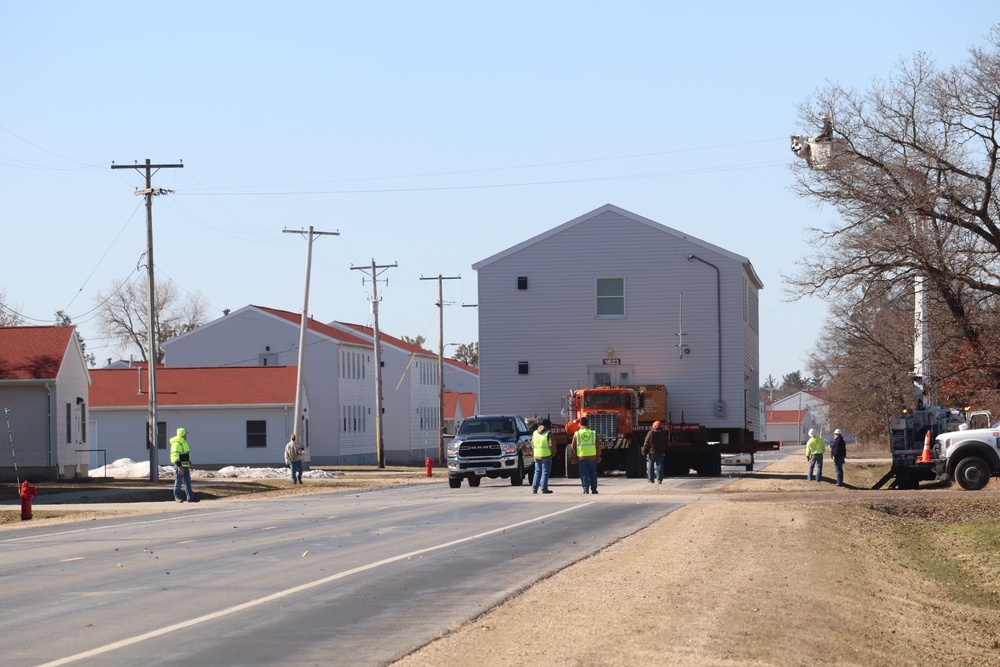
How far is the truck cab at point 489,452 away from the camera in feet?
122

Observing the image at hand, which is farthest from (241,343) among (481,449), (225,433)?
→ (481,449)

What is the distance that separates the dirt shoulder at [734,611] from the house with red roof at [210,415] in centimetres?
4861

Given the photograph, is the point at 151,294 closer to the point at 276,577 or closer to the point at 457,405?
the point at 276,577

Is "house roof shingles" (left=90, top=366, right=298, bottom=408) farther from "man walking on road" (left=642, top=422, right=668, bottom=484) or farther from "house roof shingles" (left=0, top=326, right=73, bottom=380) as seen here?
"man walking on road" (left=642, top=422, right=668, bottom=484)

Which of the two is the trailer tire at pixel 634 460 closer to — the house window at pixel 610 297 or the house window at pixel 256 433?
the house window at pixel 610 297

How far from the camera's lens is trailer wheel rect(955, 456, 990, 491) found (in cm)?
3262

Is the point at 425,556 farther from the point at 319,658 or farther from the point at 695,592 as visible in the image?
the point at 319,658

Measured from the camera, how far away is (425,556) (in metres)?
16.4

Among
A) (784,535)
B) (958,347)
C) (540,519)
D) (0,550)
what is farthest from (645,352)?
(0,550)

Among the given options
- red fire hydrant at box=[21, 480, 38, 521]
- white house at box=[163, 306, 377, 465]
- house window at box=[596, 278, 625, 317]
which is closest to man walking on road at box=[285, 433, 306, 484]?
house window at box=[596, 278, 625, 317]

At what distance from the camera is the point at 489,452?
1468 inches

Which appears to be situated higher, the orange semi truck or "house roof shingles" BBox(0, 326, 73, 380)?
"house roof shingles" BBox(0, 326, 73, 380)

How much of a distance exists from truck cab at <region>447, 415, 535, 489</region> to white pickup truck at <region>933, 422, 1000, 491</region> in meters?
11.4

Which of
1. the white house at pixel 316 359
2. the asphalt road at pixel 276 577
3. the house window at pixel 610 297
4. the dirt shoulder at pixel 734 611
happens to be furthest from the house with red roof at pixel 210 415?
the dirt shoulder at pixel 734 611
